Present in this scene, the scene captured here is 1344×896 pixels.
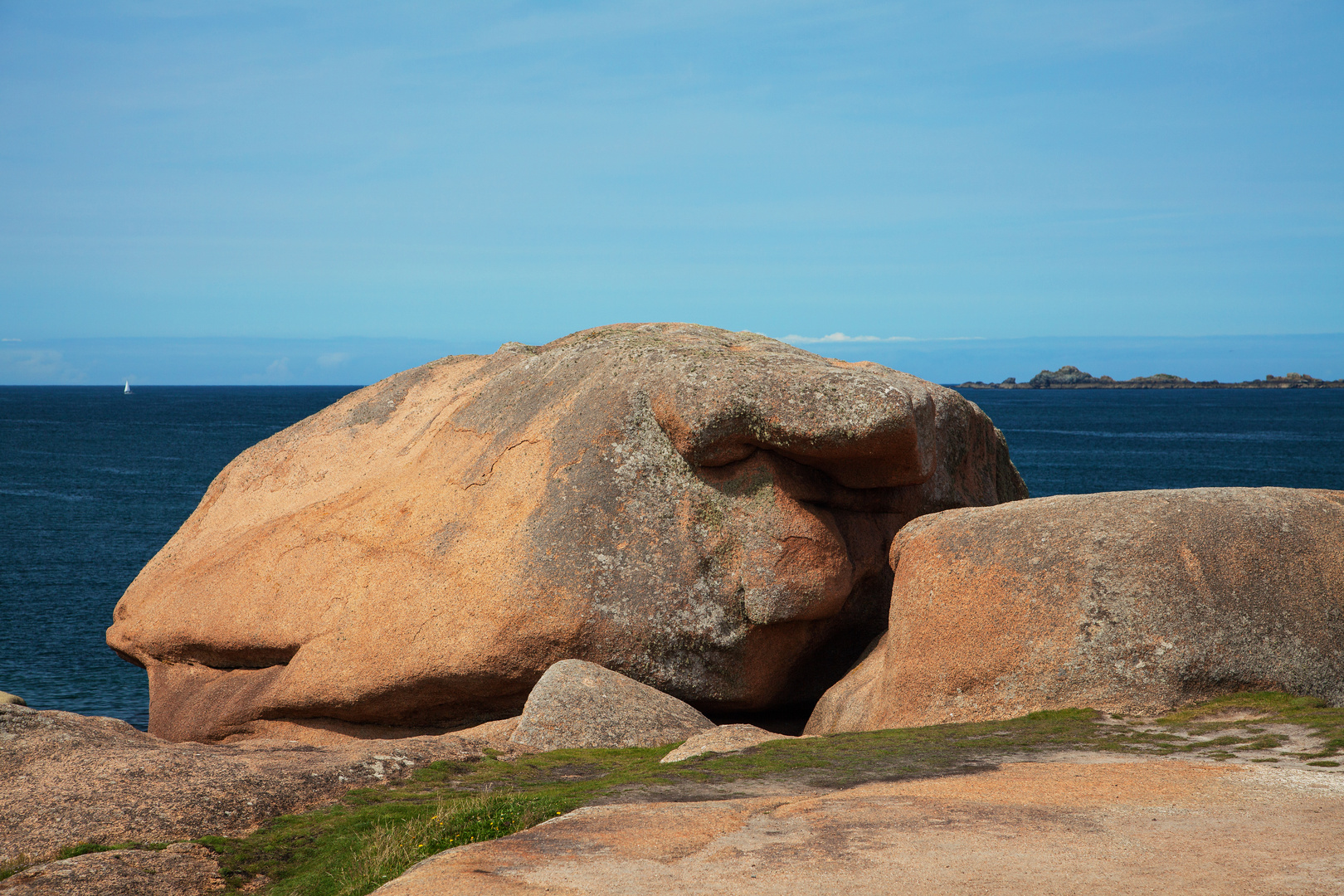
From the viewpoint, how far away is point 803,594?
14805 millimetres

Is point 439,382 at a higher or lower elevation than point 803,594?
Answer: higher

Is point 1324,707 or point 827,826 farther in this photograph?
point 1324,707

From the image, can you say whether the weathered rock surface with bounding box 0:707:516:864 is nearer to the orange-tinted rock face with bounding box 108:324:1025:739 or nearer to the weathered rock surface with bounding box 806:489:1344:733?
the orange-tinted rock face with bounding box 108:324:1025:739

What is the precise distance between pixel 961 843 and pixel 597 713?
19.8 ft

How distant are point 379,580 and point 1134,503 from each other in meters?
9.93

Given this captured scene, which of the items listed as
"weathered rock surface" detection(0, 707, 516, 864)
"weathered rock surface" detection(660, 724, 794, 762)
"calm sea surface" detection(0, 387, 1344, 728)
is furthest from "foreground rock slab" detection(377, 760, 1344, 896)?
"calm sea surface" detection(0, 387, 1344, 728)

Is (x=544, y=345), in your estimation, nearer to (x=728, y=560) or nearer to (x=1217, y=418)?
(x=728, y=560)

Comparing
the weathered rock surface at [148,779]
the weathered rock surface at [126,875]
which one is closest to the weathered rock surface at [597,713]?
the weathered rock surface at [148,779]

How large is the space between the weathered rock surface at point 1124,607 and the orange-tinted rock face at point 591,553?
95.4 inches

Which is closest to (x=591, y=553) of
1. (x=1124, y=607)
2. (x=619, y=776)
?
(x=619, y=776)

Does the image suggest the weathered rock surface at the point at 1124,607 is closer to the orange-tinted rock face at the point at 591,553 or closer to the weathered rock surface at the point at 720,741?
the weathered rock surface at the point at 720,741

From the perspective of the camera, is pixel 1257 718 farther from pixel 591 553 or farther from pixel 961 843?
pixel 591 553

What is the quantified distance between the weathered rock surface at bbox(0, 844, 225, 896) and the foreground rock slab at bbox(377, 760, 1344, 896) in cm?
232

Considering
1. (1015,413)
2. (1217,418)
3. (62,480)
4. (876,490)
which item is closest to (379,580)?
(876,490)
